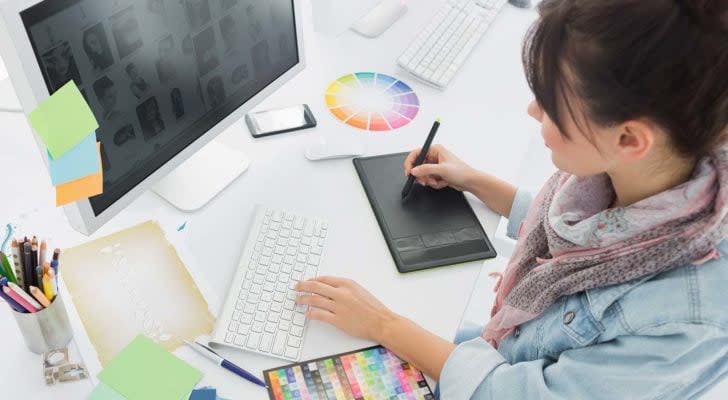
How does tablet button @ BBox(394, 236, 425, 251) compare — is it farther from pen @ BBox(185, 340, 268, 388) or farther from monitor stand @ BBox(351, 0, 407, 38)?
monitor stand @ BBox(351, 0, 407, 38)

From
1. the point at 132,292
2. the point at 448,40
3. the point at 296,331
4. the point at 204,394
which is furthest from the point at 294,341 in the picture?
the point at 448,40

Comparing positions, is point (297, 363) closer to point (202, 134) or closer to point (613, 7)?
point (202, 134)

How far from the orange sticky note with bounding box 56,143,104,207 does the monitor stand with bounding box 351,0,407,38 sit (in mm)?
822

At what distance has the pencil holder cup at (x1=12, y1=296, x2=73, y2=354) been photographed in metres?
0.71

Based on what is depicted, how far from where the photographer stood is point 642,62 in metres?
0.56

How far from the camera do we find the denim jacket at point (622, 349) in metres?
0.64

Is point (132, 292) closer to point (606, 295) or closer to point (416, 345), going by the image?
point (416, 345)

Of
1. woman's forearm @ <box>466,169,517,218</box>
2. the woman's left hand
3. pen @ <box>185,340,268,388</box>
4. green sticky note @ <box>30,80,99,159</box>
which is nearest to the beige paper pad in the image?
pen @ <box>185,340,268,388</box>

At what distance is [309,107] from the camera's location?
1.18 meters

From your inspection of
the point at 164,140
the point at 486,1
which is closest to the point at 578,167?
the point at 164,140

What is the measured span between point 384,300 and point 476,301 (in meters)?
0.71

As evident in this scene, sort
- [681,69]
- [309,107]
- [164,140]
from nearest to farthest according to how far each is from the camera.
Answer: [681,69], [164,140], [309,107]

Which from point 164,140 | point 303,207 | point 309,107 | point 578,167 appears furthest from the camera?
point 309,107

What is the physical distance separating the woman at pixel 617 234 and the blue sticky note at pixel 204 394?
6.7 inches
